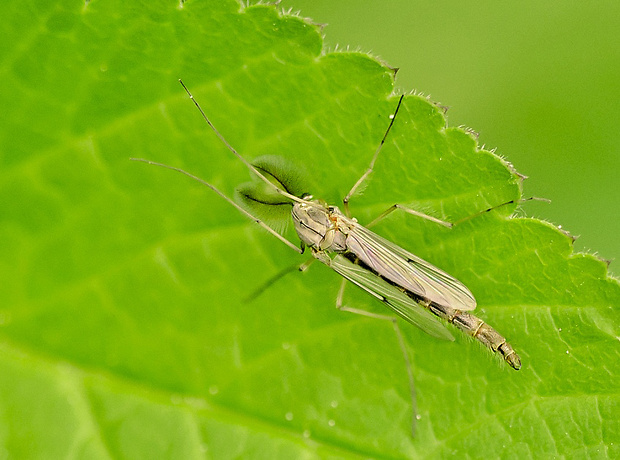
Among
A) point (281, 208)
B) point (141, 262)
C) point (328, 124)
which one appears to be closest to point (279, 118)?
point (328, 124)

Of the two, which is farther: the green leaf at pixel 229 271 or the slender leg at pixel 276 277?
A: the slender leg at pixel 276 277

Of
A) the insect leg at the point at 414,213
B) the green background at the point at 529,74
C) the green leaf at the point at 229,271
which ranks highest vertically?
the green background at the point at 529,74

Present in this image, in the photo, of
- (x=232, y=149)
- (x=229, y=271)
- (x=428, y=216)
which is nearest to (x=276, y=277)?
(x=229, y=271)

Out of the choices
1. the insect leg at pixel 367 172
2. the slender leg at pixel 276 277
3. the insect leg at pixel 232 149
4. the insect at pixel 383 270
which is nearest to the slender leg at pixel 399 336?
the insect at pixel 383 270

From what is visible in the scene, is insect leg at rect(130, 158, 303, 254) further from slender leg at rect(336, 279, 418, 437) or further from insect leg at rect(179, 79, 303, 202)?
slender leg at rect(336, 279, 418, 437)

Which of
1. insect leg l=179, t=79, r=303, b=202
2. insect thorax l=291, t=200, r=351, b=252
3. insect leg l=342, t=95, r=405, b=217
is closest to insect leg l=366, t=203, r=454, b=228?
insect leg l=342, t=95, r=405, b=217

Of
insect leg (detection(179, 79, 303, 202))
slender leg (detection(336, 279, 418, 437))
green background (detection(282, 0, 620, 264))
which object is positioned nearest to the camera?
insect leg (detection(179, 79, 303, 202))

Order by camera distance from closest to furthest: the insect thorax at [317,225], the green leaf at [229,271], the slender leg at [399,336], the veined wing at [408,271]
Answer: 1. the green leaf at [229,271]
2. the slender leg at [399,336]
3. the veined wing at [408,271]
4. the insect thorax at [317,225]

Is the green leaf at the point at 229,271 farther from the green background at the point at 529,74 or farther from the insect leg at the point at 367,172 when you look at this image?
the green background at the point at 529,74
